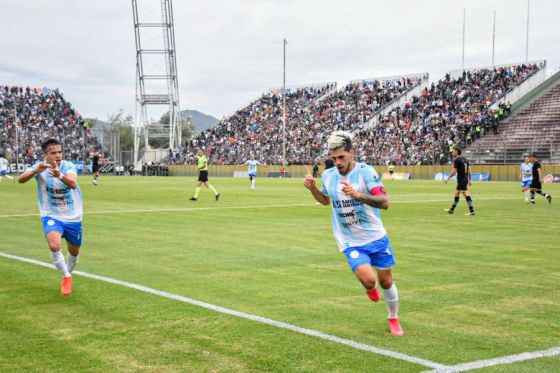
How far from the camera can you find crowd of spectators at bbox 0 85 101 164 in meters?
75.9

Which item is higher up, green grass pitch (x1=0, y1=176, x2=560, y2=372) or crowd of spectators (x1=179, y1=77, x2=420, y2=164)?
crowd of spectators (x1=179, y1=77, x2=420, y2=164)

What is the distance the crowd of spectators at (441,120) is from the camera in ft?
187

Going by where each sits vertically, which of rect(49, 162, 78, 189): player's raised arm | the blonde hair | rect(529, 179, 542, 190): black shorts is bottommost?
rect(529, 179, 542, 190): black shorts

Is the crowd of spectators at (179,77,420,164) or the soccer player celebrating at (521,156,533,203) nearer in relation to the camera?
the soccer player celebrating at (521,156,533,203)

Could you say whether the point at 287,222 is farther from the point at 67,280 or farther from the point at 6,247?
the point at 67,280

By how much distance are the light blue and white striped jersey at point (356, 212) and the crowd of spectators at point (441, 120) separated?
5036 centimetres

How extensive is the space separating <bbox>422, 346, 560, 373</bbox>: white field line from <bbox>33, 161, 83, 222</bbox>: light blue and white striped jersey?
5.50 metres

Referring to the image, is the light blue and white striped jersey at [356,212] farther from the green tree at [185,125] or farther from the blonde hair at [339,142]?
the green tree at [185,125]

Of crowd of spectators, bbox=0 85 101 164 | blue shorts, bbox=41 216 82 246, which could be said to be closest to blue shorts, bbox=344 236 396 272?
blue shorts, bbox=41 216 82 246

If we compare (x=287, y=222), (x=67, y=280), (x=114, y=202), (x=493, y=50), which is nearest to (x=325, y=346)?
(x=67, y=280)

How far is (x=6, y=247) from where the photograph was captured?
12633mm

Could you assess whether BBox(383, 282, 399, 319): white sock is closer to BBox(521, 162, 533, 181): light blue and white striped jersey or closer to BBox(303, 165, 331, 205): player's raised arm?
BBox(303, 165, 331, 205): player's raised arm

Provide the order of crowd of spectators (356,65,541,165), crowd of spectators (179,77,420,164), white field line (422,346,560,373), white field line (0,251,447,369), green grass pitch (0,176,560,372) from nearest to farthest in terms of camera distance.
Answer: white field line (422,346,560,373), white field line (0,251,447,369), green grass pitch (0,176,560,372), crowd of spectators (356,65,541,165), crowd of spectators (179,77,420,164)

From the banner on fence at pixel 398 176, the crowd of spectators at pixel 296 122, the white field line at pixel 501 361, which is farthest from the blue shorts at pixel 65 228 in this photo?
the crowd of spectators at pixel 296 122
